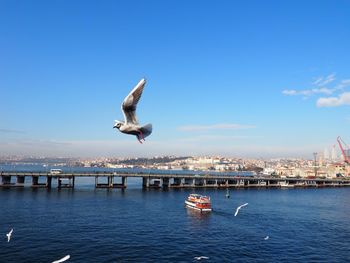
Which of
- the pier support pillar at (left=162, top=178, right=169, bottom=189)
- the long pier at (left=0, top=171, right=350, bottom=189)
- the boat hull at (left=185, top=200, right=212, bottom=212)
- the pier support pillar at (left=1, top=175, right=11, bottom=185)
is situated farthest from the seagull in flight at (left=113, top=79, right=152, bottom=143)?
the pier support pillar at (left=162, top=178, right=169, bottom=189)

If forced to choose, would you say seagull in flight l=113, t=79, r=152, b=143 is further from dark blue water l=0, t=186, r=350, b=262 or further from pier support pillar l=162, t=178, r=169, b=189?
→ pier support pillar l=162, t=178, r=169, b=189

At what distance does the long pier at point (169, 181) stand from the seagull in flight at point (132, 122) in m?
105

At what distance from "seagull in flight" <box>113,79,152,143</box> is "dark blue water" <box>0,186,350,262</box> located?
30.8 m

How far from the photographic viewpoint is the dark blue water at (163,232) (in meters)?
42.5

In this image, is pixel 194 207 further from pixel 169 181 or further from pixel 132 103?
pixel 132 103

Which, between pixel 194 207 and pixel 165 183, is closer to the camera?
pixel 194 207

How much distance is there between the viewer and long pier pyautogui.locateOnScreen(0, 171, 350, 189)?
113 metres

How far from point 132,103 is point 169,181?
401 feet

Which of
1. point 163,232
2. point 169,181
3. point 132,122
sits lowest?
point 163,232

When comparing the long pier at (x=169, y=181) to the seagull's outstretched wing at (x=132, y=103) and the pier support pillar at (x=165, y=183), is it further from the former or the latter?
the seagull's outstretched wing at (x=132, y=103)

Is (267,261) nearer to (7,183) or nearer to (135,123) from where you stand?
(135,123)

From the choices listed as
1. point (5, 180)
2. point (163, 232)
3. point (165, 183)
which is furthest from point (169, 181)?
point (163, 232)

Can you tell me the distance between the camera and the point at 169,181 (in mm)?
132750

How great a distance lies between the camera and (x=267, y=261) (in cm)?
4150
